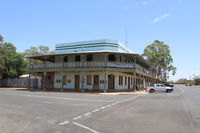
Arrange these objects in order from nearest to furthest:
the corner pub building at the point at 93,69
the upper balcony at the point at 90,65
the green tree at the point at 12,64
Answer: the upper balcony at the point at 90,65 → the corner pub building at the point at 93,69 → the green tree at the point at 12,64

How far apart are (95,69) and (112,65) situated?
8.35 feet

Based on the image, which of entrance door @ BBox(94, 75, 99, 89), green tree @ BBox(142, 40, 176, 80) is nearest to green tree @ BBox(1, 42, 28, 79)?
entrance door @ BBox(94, 75, 99, 89)

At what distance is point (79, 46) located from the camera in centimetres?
3825

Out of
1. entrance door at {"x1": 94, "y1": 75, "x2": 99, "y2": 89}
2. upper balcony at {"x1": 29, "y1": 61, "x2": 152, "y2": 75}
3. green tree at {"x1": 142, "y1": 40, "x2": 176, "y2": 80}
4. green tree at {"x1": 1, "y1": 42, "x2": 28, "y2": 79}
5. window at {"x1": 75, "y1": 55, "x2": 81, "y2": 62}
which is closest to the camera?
upper balcony at {"x1": 29, "y1": 61, "x2": 152, "y2": 75}

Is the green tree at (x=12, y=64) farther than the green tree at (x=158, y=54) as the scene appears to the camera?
No

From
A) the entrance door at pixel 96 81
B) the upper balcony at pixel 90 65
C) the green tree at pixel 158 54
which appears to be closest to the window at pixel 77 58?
the upper balcony at pixel 90 65

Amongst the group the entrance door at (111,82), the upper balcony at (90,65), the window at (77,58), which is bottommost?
the entrance door at (111,82)

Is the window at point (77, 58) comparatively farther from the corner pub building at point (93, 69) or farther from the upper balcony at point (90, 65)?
the upper balcony at point (90, 65)

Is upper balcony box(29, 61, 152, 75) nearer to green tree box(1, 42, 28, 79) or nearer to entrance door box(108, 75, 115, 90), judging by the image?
entrance door box(108, 75, 115, 90)

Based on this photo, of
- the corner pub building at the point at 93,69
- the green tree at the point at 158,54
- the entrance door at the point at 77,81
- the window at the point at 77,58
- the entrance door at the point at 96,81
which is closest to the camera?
the corner pub building at the point at 93,69

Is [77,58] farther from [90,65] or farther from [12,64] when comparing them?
[12,64]

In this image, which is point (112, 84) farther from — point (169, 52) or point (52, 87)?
point (169, 52)

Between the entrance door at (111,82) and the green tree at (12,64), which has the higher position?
the green tree at (12,64)

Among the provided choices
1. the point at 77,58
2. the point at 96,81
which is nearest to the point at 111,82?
the point at 96,81
